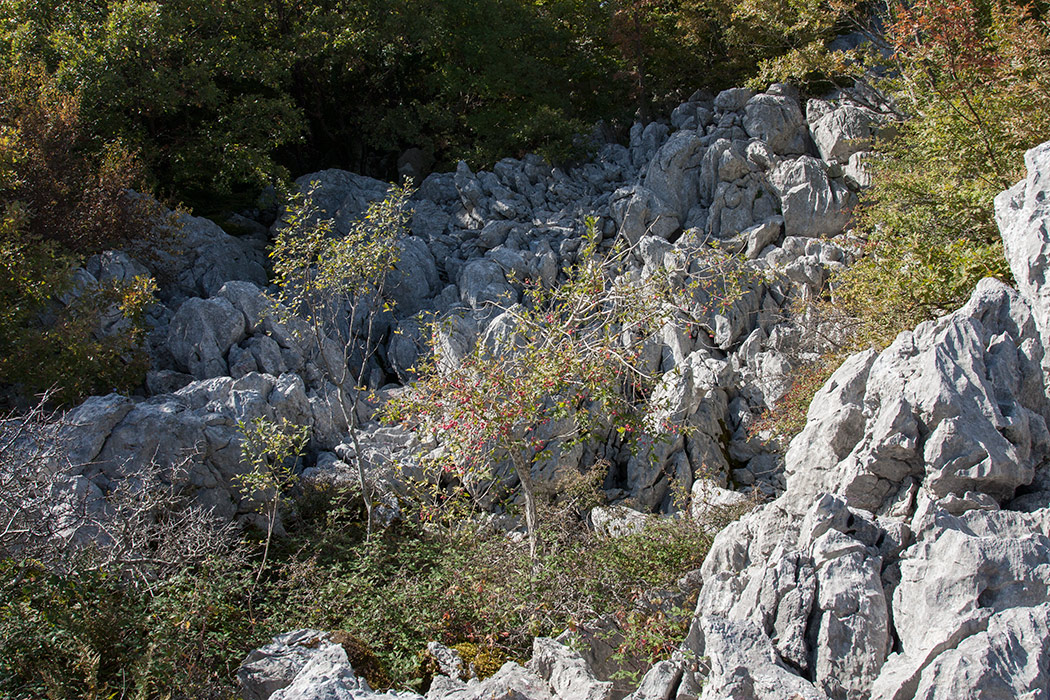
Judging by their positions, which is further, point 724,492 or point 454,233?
point 454,233

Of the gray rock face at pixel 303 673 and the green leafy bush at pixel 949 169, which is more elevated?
the green leafy bush at pixel 949 169

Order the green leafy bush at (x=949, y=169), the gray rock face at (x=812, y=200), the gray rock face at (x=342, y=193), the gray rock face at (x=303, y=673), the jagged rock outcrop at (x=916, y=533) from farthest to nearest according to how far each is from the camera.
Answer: the gray rock face at (x=342, y=193) → the gray rock face at (x=812, y=200) → the green leafy bush at (x=949, y=169) → the gray rock face at (x=303, y=673) → the jagged rock outcrop at (x=916, y=533)

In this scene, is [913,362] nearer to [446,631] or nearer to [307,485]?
[446,631]

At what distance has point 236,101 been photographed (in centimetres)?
1836

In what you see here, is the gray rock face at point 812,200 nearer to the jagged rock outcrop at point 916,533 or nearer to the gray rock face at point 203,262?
the jagged rock outcrop at point 916,533

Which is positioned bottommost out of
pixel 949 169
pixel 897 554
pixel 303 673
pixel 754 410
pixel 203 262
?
pixel 754 410

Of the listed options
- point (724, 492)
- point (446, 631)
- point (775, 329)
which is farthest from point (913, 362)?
point (775, 329)

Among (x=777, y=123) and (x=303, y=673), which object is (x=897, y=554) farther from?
(x=777, y=123)

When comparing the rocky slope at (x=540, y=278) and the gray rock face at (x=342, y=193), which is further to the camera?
the gray rock face at (x=342, y=193)

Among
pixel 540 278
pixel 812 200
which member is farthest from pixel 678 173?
pixel 540 278

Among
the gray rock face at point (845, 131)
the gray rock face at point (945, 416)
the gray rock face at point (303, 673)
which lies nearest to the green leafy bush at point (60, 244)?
the gray rock face at point (303, 673)

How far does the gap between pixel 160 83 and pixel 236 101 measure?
7.92 ft

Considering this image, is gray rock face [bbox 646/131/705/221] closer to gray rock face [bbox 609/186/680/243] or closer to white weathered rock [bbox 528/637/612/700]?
gray rock face [bbox 609/186/680/243]

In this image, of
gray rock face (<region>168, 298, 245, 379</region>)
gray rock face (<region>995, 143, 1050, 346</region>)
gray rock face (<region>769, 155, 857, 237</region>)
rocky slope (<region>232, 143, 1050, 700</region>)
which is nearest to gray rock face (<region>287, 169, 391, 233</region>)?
gray rock face (<region>168, 298, 245, 379</region>)
